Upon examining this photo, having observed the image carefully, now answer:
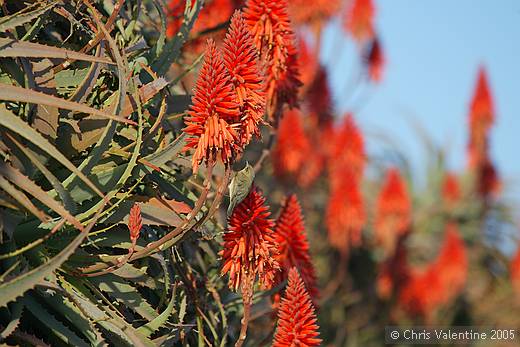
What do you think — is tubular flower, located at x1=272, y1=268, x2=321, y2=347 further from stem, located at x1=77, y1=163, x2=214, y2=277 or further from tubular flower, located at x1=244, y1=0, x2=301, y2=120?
tubular flower, located at x1=244, y1=0, x2=301, y2=120

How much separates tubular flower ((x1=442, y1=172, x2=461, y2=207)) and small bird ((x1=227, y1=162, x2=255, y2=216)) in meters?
7.94

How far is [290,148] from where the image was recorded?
571cm

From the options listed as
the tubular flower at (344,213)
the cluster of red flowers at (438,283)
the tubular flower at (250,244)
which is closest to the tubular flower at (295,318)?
the tubular flower at (250,244)

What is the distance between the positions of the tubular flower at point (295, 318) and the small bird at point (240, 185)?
0.19m

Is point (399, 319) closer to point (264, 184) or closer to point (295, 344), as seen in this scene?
point (264, 184)

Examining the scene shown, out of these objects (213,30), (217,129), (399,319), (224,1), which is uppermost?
(224,1)

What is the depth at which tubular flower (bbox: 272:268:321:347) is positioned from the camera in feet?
5.75

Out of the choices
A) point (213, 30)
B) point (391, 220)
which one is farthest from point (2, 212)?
point (391, 220)

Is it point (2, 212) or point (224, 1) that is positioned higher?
point (224, 1)

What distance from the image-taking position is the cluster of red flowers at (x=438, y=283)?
7.27 metres

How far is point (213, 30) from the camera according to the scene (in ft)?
8.19

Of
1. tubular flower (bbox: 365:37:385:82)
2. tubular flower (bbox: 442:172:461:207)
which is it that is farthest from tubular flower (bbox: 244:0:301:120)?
tubular flower (bbox: 442:172:461:207)

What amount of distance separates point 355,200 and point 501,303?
3.07 m

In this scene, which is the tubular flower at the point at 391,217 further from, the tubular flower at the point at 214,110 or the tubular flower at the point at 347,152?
the tubular flower at the point at 214,110
